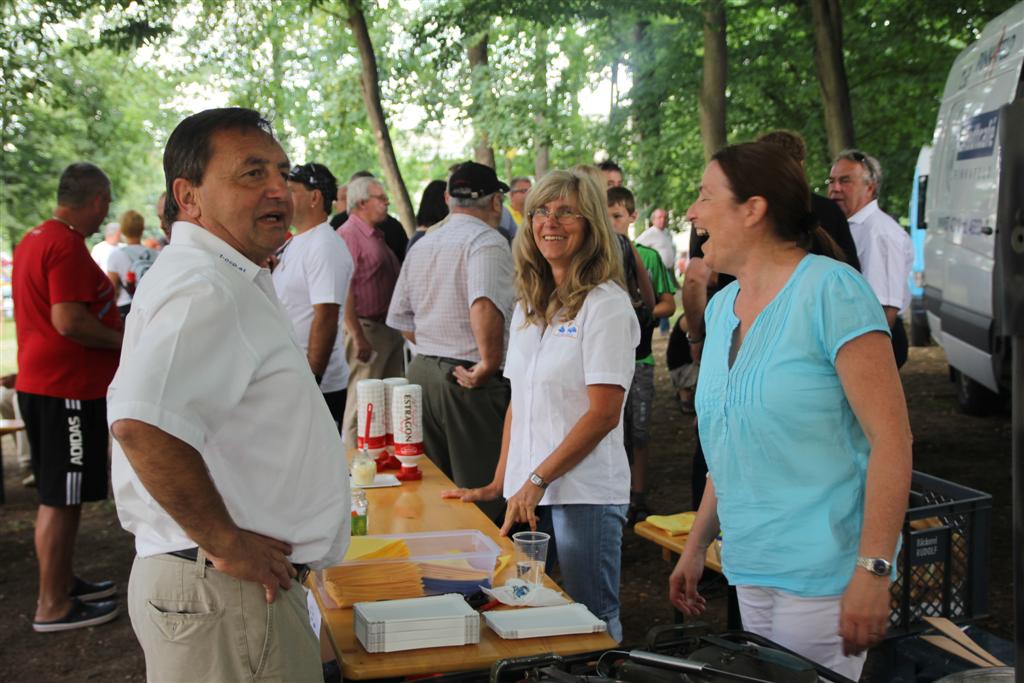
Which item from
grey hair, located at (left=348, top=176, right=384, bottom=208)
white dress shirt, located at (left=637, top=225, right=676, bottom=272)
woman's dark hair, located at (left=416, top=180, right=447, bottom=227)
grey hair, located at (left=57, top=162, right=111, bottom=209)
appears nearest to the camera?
grey hair, located at (left=57, top=162, right=111, bottom=209)

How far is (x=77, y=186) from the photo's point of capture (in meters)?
4.77

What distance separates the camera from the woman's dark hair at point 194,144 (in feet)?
6.80

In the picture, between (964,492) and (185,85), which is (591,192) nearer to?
(964,492)

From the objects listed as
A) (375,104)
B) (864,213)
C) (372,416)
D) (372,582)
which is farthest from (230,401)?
(375,104)

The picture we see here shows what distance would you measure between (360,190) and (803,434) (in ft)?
18.6

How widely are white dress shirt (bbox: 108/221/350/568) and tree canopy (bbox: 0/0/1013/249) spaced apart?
960cm

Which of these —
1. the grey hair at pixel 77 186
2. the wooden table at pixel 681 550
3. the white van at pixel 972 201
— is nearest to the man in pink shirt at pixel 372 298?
the grey hair at pixel 77 186

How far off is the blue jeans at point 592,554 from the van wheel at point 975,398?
23.4 feet

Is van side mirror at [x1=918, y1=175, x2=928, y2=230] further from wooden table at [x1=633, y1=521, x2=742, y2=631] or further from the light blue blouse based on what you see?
the light blue blouse

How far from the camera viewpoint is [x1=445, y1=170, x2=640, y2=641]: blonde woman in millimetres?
2963

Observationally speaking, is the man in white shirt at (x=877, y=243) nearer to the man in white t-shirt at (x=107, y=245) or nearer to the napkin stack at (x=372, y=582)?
the napkin stack at (x=372, y=582)

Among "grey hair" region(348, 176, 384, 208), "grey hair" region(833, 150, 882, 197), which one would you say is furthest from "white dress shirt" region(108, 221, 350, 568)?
"grey hair" region(348, 176, 384, 208)

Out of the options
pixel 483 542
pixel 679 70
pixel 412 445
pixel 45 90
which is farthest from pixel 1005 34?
pixel 45 90

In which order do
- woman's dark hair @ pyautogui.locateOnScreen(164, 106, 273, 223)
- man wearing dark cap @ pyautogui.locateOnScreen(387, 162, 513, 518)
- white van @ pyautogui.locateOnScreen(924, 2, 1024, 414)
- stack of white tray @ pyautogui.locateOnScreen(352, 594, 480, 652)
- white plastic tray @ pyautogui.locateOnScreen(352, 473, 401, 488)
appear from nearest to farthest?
woman's dark hair @ pyautogui.locateOnScreen(164, 106, 273, 223), stack of white tray @ pyautogui.locateOnScreen(352, 594, 480, 652), white plastic tray @ pyautogui.locateOnScreen(352, 473, 401, 488), man wearing dark cap @ pyautogui.locateOnScreen(387, 162, 513, 518), white van @ pyautogui.locateOnScreen(924, 2, 1024, 414)
